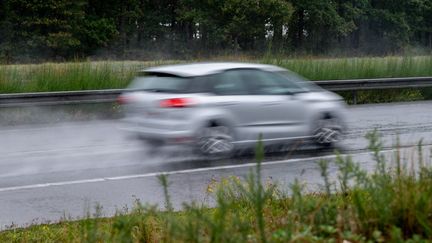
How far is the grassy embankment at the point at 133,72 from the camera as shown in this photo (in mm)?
19562

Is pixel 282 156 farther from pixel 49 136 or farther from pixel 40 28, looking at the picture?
pixel 40 28

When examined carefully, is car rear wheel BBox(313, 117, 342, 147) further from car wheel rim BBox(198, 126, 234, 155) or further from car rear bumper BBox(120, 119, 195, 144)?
car rear bumper BBox(120, 119, 195, 144)

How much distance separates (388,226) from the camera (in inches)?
189

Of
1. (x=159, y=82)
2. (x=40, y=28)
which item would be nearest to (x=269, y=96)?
(x=159, y=82)

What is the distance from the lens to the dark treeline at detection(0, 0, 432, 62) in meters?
56.2

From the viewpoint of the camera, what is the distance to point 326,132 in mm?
13227

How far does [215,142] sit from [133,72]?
10199mm

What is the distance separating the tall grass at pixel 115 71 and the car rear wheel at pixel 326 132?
27.9 feet

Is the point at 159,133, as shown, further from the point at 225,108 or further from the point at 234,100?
the point at 234,100

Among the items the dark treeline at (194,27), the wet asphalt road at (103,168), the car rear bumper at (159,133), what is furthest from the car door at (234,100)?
the dark treeline at (194,27)

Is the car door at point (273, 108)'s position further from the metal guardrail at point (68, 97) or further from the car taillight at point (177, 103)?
the metal guardrail at point (68, 97)

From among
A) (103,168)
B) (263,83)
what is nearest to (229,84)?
(263,83)

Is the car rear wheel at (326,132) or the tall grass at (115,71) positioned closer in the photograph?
the car rear wheel at (326,132)

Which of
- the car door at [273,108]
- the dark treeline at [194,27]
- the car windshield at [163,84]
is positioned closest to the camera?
the car windshield at [163,84]
